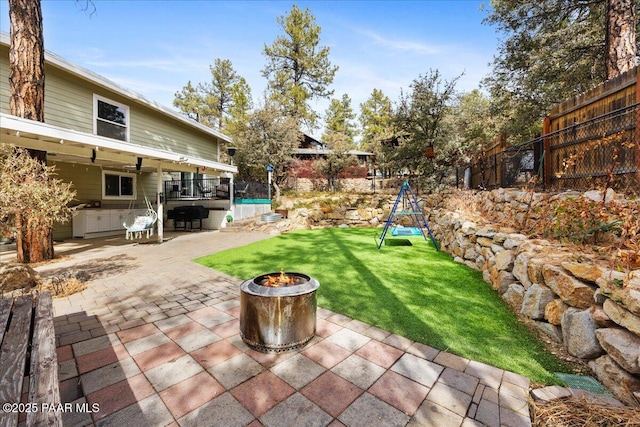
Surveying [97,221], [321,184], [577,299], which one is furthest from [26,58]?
[321,184]

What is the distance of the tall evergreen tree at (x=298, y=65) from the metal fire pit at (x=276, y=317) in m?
22.3

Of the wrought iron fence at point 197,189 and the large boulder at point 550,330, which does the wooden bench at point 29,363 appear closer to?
the large boulder at point 550,330

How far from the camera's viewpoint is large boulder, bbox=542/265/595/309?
2.37m

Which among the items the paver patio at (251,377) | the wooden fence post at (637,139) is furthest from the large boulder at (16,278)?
the wooden fence post at (637,139)

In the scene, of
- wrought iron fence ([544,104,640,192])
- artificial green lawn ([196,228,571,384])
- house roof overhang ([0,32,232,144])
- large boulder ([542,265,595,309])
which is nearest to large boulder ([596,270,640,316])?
large boulder ([542,265,595,309])

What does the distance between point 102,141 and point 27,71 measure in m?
1.71

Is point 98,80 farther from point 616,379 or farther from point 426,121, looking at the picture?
point 616,379

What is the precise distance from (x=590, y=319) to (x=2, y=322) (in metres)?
4.55

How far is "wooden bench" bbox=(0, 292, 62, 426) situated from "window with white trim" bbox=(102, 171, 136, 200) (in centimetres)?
943

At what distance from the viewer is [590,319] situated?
2.24 metres

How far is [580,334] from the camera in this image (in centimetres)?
228

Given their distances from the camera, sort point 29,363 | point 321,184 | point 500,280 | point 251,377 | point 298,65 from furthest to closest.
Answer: point 298,65, point 321,184, point 500,280, point 251,377, point 29,363

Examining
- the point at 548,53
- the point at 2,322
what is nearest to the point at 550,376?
the point at 2,322

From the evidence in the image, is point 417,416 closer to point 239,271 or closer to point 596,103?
point 239,271
